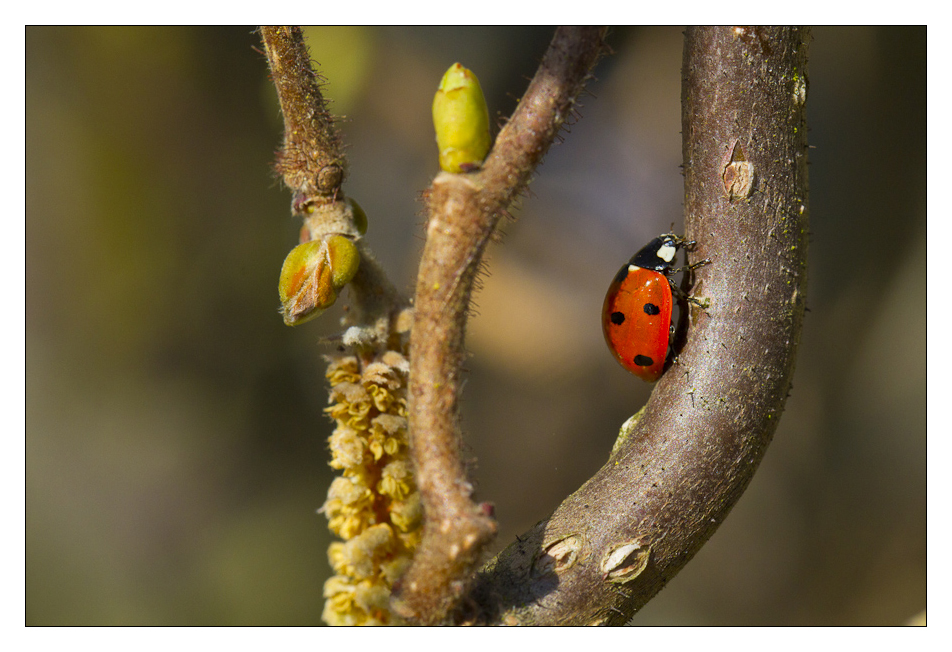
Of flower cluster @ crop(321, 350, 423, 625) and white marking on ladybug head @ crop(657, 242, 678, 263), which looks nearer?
flower cluster @ crop(321, 350, 423, 625)

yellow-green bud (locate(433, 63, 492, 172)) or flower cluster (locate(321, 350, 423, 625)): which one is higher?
yellow-green bud (locate(433, 63, 492, 172))

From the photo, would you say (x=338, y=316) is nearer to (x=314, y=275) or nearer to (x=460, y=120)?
(x=314, y=275)

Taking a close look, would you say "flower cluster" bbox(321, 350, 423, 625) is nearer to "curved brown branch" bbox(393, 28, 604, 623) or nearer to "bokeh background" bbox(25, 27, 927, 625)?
"curved brown branch" bbox(393, 28, 604, 623)

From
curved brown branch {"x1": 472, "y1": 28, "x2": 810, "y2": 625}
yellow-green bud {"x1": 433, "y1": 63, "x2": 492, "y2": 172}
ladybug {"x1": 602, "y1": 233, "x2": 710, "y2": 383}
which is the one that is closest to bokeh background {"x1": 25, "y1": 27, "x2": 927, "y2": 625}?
ladybug {"x1": 602, "y1": 233, "x2": 710, "y2": 383}

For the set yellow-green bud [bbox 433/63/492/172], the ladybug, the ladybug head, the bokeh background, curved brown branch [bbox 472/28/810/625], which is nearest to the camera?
yellow-green bud [bbox 433/63/492/172]

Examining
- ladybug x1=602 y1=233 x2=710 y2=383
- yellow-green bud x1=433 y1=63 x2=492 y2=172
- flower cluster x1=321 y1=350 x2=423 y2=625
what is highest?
yellow-green bud x1=433 y1=63 x2=492 y2=172

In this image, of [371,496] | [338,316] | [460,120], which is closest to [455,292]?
[460,120]
